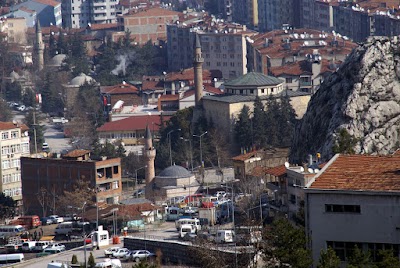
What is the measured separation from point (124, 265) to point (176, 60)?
62.3 metres

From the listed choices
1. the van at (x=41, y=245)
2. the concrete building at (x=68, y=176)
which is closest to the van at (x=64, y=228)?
the van at (x=41, y=245)

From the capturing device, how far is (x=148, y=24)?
371 ft

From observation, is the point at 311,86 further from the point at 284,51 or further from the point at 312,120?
the point at 312,120

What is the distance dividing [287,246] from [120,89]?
56.4 m

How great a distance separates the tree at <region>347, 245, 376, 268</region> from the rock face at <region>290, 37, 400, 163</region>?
20.3 m

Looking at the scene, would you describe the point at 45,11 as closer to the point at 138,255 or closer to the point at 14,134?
the point at 14,134

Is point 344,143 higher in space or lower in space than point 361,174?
lower

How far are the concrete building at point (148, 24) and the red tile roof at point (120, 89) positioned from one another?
24.6 meters

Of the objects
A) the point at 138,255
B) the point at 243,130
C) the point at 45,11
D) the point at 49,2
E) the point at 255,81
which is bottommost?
the point at 45,11

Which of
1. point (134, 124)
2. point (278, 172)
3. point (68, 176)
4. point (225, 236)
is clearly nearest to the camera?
point (225, 236)

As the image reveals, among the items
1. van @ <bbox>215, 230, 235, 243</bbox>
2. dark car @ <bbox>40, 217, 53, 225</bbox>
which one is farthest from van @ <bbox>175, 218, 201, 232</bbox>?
dark car @ <bbox>40, 217, 53, 225</bbox>

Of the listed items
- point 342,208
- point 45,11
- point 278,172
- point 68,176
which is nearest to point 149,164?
point 68,176

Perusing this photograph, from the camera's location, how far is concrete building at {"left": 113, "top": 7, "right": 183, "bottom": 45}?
4424 inches

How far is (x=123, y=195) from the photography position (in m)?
59.1
